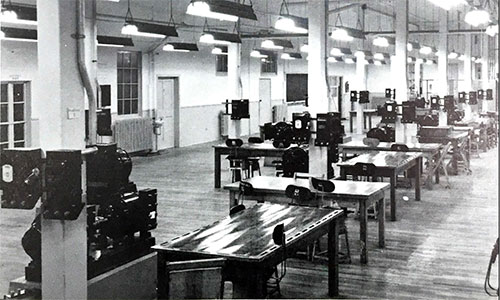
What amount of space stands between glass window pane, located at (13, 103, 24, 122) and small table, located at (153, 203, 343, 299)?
7978 millimetres

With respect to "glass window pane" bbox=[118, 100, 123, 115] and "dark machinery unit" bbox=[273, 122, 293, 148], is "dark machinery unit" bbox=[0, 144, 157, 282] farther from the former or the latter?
"glass window pane" bbox=[118, 100, 123, 115]

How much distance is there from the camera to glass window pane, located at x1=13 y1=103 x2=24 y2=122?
1278cm

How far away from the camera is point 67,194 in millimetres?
4594

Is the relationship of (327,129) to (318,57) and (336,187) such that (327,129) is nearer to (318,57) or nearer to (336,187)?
(318,57)

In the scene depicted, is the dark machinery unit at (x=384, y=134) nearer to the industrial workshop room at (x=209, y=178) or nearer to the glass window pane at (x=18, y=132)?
the industrial workshop room at (x=209, y=178)

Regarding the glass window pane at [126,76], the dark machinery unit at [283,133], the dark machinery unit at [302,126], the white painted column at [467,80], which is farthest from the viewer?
the white painted column at [467,80]

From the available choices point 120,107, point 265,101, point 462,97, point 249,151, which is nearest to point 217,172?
point 249,151

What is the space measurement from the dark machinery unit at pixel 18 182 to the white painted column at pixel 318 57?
5848 millimetres

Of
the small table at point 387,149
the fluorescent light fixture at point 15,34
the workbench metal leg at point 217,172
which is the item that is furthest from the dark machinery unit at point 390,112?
the fluorescent light fixture at point 15,34

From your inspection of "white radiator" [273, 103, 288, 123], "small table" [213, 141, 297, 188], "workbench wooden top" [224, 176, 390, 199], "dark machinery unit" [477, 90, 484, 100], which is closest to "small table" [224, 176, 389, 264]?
"workbench wooden top" [224, 176, 390, 199]

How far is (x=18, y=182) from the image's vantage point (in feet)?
15.0

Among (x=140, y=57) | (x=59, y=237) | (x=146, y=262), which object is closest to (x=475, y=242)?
(x=146, y=262)

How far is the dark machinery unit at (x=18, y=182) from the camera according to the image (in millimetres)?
4562

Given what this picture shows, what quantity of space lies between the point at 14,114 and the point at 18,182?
872cm
